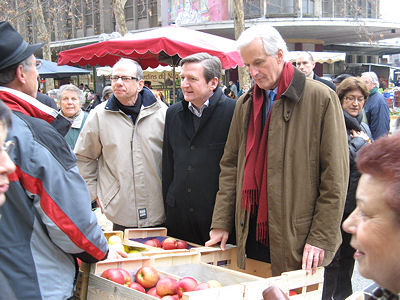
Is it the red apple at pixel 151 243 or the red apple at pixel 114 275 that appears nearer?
the red apple at pixel 114 275

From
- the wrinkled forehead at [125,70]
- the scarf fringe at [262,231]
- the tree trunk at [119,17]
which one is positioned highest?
the tree trunk at [119,17]

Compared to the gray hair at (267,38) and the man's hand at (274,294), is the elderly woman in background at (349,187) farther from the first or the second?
the man's hand at (274,294)

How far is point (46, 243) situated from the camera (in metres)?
2.03

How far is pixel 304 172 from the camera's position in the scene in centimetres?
258

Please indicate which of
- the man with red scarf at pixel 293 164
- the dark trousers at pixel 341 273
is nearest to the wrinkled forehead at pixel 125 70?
the man with red scarf at pixel 293 164

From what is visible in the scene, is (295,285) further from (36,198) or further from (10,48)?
(10,48)

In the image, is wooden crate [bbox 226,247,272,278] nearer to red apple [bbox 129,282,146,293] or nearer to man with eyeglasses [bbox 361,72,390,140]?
red apple [bbox 129,282,146,293]

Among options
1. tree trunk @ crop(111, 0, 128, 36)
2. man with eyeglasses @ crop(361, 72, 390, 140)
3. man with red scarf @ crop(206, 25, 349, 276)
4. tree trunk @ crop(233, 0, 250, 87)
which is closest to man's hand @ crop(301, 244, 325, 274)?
man with red scarf @ crop(206, 25, 349, 276)

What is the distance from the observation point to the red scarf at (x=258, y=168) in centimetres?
267

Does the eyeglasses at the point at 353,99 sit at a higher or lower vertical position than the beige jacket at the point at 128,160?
higher

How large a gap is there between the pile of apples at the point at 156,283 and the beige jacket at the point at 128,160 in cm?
100

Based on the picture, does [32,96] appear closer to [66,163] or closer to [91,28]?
[66,163]

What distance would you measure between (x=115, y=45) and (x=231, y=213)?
5.08 metres

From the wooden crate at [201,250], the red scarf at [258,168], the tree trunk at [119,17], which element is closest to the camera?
the red scarf at [258,168]
